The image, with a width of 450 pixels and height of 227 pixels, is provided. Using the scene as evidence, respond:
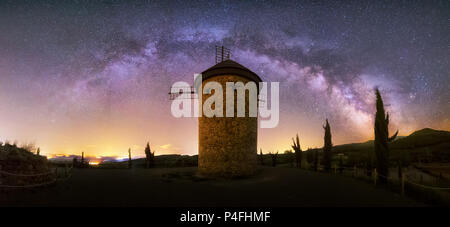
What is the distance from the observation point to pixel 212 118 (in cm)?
1389

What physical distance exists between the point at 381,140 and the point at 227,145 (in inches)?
448

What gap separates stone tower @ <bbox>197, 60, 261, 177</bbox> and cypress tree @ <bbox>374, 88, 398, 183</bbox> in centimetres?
894

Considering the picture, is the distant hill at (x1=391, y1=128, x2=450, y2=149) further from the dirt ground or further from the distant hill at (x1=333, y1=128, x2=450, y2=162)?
the dirt ground

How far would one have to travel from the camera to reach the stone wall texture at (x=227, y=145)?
43.8 feet

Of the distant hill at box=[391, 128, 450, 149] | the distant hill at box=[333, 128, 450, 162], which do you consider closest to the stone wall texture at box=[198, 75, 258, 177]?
the distant hill at box=[333, 128, 450, 162]

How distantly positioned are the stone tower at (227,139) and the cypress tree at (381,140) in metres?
8.94

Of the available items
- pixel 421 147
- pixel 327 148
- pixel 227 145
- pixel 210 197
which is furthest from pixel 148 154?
pixel 421 147

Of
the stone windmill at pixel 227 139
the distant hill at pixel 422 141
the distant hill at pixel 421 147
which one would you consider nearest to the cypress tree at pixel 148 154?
the stone windmill at pixel 227 139

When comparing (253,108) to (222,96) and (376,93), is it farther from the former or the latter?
(376,93)

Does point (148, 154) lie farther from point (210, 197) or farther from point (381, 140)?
point (381, 140)

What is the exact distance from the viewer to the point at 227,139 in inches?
530

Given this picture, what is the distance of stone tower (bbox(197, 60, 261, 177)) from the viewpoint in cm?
1338
